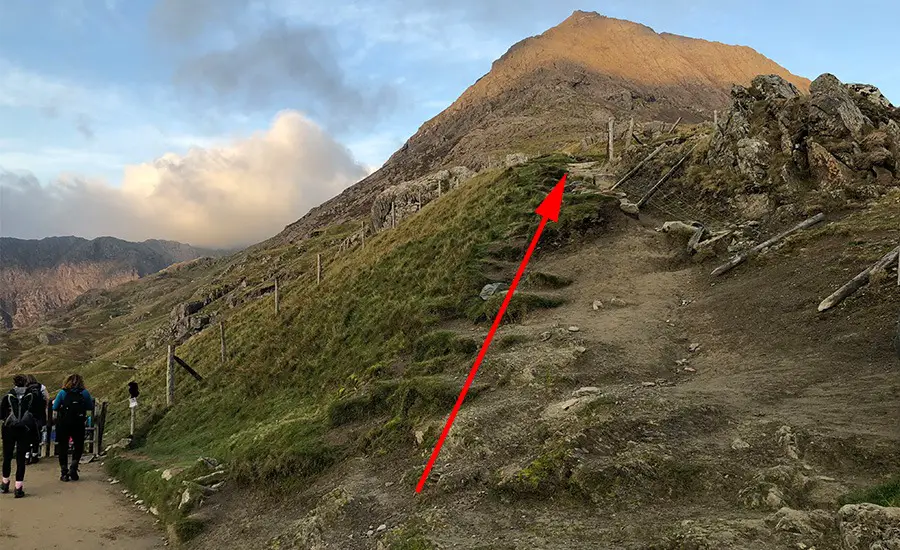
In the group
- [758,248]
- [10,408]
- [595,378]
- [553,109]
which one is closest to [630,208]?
[758,248]

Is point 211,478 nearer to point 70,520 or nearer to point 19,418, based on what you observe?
point 70,520

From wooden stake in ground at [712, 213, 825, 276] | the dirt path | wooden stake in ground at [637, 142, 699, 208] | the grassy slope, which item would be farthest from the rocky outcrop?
the dirt path

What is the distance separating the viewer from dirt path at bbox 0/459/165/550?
11.6 metres

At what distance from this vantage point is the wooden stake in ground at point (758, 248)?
59.0 feet

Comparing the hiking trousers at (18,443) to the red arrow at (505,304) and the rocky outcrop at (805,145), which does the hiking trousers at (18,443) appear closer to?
the red arrow at (505,304)

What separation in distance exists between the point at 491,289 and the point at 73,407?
13.3 meters

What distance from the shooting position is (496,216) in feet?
90.0

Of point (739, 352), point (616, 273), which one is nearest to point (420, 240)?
point (616, 273)

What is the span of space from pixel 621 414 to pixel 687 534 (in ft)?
11.0

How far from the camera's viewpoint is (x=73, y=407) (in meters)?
14.2

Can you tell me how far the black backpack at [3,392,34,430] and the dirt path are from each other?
1.99 m

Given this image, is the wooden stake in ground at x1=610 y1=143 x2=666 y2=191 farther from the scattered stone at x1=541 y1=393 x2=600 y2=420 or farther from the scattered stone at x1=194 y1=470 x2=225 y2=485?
the scattered stone at x1=194 y1=470 x2=225 y2=485

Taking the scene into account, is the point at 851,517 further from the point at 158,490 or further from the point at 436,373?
the point at 158,490

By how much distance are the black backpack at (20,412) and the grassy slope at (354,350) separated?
4.93 metres
